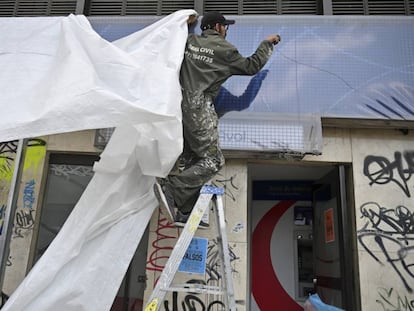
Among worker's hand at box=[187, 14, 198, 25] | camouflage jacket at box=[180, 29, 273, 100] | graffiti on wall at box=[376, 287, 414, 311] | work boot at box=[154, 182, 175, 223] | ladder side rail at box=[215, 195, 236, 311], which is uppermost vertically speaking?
worker's hand at box=[187, 14, 198, 25]

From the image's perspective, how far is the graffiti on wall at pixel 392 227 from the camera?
10.6ft

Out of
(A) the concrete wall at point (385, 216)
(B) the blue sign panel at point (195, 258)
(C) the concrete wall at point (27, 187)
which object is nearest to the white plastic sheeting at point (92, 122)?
(B) the blue sign panel at point (195, 258)

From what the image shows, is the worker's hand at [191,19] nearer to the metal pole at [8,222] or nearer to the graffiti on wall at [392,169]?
the metal pole at [8,222]

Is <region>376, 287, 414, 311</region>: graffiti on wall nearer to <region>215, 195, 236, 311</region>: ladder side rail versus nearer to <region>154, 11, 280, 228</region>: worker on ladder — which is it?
<region>215, 195, 236, 311</region>: ladder side rail

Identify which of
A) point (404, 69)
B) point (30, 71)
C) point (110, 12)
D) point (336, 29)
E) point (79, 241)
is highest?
point (110, 12)

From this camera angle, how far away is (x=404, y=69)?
3.53 m

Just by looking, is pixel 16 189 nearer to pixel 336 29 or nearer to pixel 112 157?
pixel 112 157

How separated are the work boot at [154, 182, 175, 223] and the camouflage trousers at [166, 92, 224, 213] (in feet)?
0.10

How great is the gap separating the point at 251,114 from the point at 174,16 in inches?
43.1

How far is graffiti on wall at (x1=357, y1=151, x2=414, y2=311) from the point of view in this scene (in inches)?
127

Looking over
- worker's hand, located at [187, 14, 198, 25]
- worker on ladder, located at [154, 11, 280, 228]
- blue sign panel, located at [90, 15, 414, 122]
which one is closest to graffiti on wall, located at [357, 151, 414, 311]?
blue sign panel, located at [90, 15, 414, 122]

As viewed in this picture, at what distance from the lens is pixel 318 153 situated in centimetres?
333

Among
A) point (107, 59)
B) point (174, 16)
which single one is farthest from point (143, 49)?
point (174, 16)

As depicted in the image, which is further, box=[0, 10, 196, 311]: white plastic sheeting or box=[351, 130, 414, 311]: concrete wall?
box=[351, 130, 414, 311]: concrete wall
